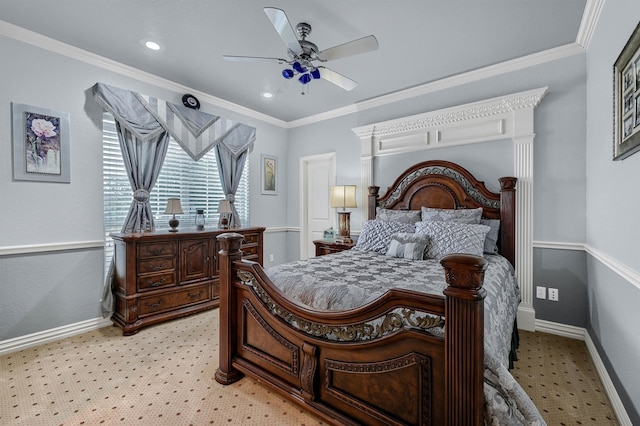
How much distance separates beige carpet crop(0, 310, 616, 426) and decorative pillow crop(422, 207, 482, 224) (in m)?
1.21

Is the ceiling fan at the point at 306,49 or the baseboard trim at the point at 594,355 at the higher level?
the ceiling fan at the point at 306,49

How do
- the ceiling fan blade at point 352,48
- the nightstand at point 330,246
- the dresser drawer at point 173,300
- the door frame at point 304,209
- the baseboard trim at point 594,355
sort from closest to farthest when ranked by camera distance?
the baseboard trim at point 594,355, the ceiling fan blade at point 352,48, the dresser drawer at point 173,300, the nightstand at point 330,246, the door frame at point 304,209

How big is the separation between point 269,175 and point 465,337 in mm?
4228

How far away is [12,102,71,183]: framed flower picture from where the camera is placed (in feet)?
8.46

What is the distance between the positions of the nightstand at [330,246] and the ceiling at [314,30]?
1.99 meters

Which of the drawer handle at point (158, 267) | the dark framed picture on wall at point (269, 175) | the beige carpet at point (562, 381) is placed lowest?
the beige carpet at point (562, 381)

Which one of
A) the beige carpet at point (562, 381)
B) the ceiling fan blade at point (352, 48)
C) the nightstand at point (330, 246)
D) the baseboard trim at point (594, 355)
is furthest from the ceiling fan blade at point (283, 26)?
the baseboard trim at point (594, 355)

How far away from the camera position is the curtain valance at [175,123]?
3031 millimetres

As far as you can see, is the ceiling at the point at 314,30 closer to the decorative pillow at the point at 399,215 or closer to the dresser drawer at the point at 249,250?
the decorative pillow at the point at 399,215

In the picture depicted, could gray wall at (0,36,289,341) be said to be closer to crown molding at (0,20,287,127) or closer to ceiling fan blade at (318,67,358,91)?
crown molding at (0,20,287,127)

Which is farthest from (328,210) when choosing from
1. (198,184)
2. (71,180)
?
(71,180)

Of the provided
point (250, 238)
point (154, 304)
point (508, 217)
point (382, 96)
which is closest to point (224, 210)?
point (250, 238)

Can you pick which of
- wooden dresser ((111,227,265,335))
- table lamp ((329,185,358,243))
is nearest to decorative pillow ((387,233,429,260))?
table lamp ((329,185,358,243))

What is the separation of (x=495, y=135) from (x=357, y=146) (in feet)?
5.79
